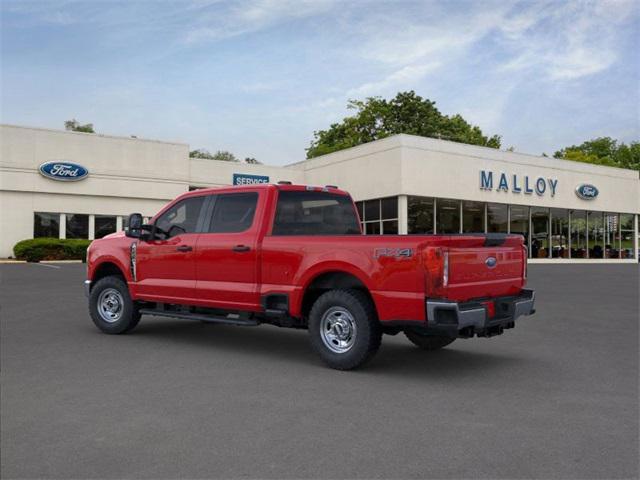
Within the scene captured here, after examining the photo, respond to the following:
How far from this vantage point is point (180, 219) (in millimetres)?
8453

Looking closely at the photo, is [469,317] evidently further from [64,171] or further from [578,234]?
[578,234]

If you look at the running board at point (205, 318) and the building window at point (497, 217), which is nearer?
the running board at point (205, 318)

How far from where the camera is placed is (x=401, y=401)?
207 inches

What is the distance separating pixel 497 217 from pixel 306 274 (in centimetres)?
3273

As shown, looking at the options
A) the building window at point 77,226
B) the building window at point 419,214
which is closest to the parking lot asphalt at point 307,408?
the building window at point 419,214

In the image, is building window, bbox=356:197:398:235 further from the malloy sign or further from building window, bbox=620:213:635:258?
building window, bbox=620:213:635:258

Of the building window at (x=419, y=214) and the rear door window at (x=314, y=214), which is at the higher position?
the building window at (x=419, y=214)

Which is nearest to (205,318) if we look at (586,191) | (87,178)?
(87,178)

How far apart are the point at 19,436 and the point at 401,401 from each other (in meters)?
2.95

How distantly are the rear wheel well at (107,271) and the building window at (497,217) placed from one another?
101 feet

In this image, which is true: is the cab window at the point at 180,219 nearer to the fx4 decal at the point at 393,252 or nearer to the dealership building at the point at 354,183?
the fx4 decal at the point at 393,252

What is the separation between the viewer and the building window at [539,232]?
3922cm

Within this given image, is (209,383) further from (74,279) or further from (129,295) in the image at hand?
(74,279)

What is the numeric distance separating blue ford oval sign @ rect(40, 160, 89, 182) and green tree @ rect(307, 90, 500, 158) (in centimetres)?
3226
